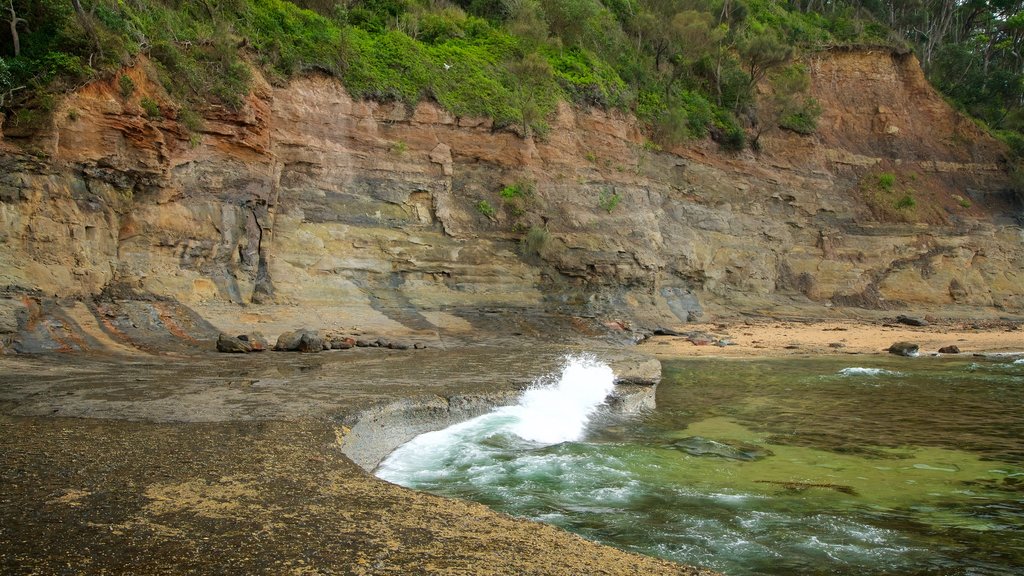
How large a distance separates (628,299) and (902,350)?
26.8 ft

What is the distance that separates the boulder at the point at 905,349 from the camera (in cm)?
1800

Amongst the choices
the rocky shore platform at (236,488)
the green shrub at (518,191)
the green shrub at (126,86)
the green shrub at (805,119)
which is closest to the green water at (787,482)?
the rocky shore platform at (236,488)

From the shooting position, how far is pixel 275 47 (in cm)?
1950

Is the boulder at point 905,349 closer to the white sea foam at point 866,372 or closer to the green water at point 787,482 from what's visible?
the white sea foam at point 866,372

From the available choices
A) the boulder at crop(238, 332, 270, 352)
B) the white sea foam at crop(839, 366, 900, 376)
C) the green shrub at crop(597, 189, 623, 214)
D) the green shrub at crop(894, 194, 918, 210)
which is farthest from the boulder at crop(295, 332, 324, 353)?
the green shrub at crop(894, 194, 918, 210)

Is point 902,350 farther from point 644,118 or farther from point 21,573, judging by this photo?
point 21,573

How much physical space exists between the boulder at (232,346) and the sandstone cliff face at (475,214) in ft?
6.74

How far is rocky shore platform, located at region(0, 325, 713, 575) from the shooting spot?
3.32 metres

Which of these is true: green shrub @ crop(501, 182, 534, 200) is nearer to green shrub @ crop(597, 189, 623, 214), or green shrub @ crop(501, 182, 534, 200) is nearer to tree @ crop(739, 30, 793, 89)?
green shrub @ crop(597, 189, 623, 214)

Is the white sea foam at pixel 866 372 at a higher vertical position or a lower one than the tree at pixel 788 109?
lower

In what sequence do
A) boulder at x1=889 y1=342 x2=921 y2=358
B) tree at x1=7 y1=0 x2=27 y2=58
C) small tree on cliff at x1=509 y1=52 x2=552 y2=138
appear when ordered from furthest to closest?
small tree on cliff at x1=509 y1=52 x2=552 y2=138 < boulder at x1=889 y1=342 x2=921 y2=358 < tree at x1=7 y1=0 x2=27 y2=58

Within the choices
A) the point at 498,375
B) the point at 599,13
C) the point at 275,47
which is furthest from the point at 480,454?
the point at 599,13

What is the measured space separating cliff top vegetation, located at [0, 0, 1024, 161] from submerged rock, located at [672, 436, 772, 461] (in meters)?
14.0

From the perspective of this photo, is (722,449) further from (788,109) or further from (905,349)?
(788,109)
